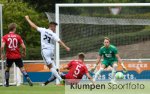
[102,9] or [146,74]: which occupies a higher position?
[102,9]

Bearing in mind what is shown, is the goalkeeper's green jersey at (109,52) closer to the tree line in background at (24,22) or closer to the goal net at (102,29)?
the goal net at (102,29)

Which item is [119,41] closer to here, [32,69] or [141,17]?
[141,17]

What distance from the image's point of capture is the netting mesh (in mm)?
30062

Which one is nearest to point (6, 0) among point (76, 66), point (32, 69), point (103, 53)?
point (32, 69)

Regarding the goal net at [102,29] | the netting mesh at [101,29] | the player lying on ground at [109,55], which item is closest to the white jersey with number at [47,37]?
the player lying on ground at [109,55]

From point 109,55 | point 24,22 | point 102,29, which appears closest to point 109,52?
point 109,55

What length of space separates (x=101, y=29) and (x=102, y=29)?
0.04 metres

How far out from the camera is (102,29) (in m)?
30.3

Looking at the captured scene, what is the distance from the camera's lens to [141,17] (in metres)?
30.1

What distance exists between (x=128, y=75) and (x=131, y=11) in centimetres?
286

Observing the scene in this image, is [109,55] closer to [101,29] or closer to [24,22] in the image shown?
[101,29]

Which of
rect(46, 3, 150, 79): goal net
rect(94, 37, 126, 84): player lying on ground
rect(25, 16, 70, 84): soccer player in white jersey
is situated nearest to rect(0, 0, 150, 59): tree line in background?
rect(46, 3, 150, 79): goal net

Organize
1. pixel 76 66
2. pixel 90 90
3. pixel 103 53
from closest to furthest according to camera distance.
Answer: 1. pixel 90 90
2. pixel 76 66
3. pixel 103 53

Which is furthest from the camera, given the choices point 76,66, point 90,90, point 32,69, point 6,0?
point 6,0
